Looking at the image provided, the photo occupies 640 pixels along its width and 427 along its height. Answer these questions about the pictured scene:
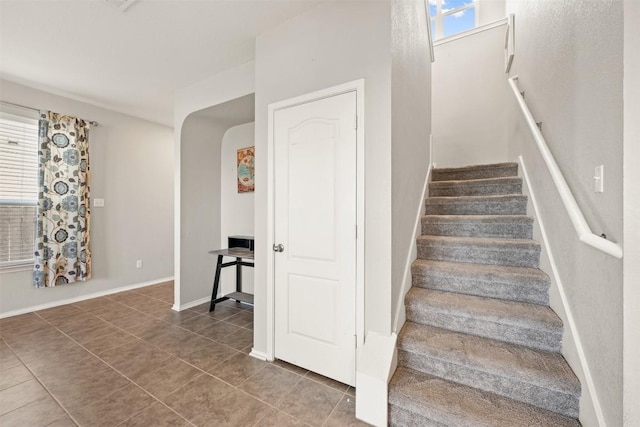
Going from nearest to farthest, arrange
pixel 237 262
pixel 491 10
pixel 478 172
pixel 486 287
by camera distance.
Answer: pixel 486 287 → pixel 478 172 → pixel 237 262 → pixel 491 10

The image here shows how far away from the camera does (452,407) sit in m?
1.40

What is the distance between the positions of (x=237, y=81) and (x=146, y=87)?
55.8 inches

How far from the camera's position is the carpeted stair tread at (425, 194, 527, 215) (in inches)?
98.7

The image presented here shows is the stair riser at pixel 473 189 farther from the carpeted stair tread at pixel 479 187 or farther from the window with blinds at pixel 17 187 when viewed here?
the window with blinds at pixel 17 187

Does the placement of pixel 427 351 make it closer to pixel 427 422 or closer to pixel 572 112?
pixel 427 422

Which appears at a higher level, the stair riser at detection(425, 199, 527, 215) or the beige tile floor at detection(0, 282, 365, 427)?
the stair riser at detection(425, 199, 527, 215)

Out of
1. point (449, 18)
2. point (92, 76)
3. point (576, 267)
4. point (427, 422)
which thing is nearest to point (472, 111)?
point (449, 18)

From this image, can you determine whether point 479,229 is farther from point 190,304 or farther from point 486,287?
point 190,304

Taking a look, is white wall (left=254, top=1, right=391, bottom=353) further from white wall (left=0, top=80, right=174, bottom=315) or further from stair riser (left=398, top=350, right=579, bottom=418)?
white wall (left=0, top=80, right=174, bottom=315)

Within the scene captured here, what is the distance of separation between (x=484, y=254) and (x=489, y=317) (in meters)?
0.63

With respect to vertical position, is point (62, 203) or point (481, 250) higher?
point (62, 203)

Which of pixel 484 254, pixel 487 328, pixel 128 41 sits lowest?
pixel 487 328

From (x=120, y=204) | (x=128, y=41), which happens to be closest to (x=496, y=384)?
(x=128, y=41)

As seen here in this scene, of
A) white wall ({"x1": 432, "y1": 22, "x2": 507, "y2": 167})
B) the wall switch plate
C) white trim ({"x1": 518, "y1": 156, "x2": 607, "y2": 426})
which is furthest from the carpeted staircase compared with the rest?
white wall ({"x1": 432, "y1": 22, "x2": 507, "y2": 167})
